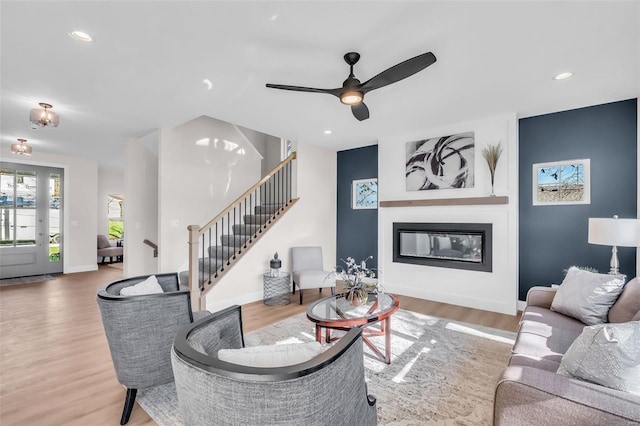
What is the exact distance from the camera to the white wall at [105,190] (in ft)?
28.2

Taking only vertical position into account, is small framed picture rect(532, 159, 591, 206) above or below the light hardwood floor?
above

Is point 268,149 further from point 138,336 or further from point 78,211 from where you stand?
point 138,336

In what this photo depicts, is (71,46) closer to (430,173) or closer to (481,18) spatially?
(481,18)

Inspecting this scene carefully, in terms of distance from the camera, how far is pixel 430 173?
4.76 metres

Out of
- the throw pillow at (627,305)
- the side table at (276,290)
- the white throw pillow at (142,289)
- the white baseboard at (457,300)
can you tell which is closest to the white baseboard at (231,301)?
the side table at (276,290)

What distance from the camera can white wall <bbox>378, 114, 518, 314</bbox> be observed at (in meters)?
4.05

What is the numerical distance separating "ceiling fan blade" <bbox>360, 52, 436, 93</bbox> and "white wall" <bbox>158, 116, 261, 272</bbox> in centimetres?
341

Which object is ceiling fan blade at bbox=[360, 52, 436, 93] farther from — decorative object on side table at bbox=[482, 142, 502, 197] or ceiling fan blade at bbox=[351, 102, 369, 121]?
decorative object on side table at bbox=[482, 142, 502, 197]

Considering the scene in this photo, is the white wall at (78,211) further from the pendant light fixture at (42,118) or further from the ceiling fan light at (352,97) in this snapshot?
the ceiling fan light at (352,97)

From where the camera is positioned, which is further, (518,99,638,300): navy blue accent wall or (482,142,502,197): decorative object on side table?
(482,142,502,197): decorative object on side table

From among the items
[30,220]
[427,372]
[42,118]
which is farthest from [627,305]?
[30,220]

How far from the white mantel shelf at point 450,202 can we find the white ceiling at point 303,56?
114 centimetres

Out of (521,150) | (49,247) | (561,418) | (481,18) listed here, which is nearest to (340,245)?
(521,150)

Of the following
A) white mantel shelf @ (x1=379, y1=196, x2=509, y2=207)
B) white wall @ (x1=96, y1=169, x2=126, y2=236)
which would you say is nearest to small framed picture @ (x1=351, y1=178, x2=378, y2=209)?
white mantel shelf @ (x1=379, y1=196, x2=509, y2=207)
